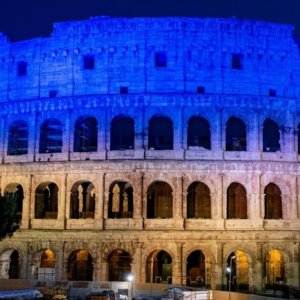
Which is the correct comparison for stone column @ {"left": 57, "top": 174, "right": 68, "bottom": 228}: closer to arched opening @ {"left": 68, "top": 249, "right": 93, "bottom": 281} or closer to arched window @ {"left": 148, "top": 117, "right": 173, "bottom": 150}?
arched opening @ {"left": 68, "top": 249, "right": 93, "bottom": 281}

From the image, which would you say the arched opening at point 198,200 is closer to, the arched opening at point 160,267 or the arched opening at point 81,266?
the arched opening at point 160,267

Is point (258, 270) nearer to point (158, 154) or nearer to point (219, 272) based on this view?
point (219, 272)

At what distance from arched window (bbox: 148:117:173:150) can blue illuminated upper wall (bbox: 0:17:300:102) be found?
1.52 m

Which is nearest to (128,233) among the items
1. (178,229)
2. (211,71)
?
(178,229)

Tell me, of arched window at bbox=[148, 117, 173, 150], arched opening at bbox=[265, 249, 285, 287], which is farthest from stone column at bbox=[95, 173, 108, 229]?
arched opening at bbox=[265, 249, 285, 287]

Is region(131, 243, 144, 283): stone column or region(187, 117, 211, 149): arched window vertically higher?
region(187, 117, 211, 149): arched window

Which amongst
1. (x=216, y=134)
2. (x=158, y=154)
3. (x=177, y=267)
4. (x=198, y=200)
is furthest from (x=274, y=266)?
(x=158, y=154)

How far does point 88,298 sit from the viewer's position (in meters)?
24.7

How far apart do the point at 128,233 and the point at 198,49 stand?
9.74 meters

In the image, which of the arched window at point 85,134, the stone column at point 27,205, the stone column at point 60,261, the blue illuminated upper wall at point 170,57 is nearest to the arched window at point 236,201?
the blue illuminated upper wall at point 170,57

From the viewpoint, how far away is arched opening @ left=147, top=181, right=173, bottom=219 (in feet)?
96.5

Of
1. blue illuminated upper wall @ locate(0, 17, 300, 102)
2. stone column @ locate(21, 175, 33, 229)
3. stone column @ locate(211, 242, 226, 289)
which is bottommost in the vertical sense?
stone column @ locate(211, 242, 226, 289)

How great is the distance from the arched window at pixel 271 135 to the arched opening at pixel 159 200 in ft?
18.0

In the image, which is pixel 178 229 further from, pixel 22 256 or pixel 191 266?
pixel 22 256
